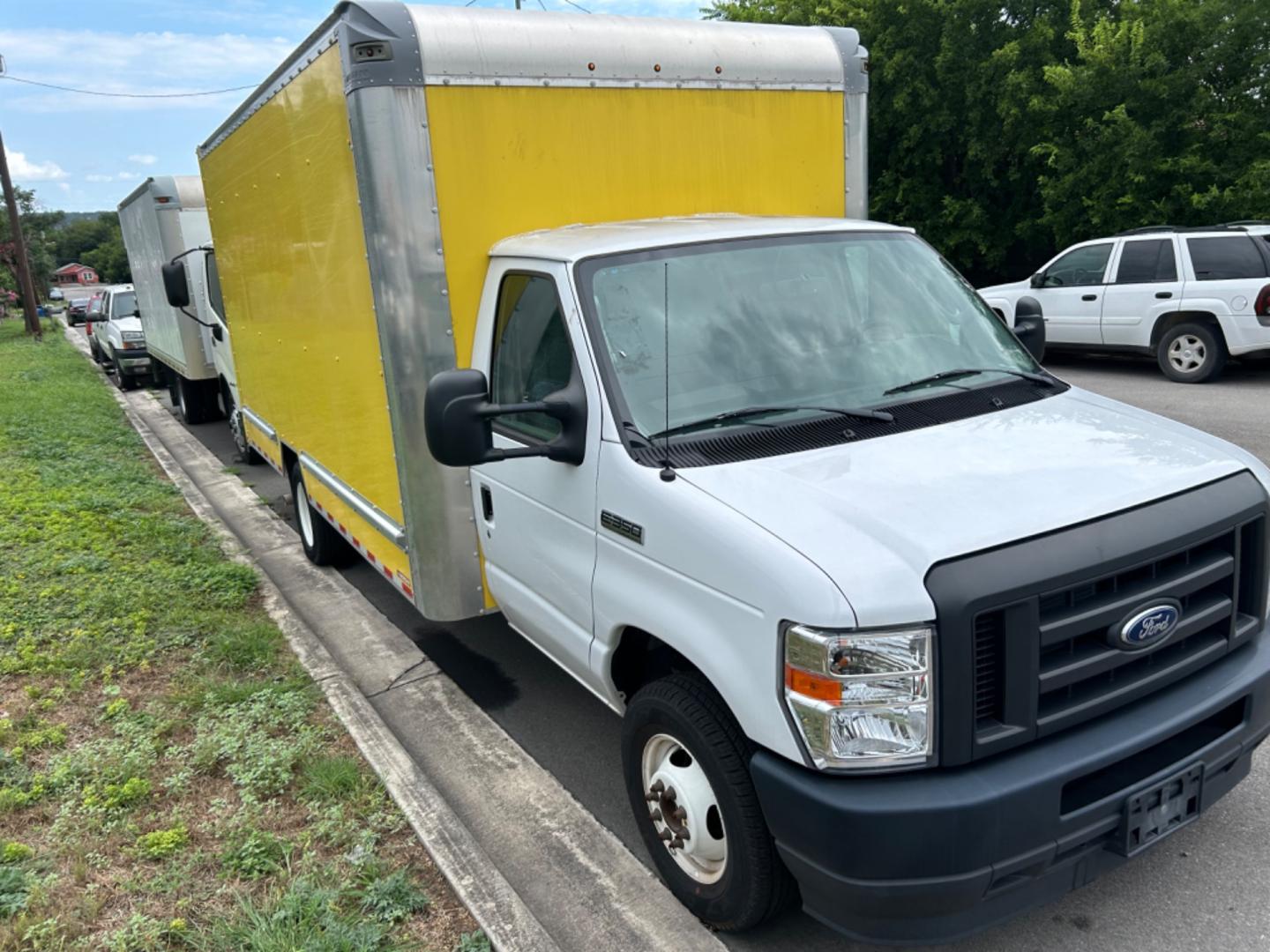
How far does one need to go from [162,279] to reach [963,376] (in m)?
10.7

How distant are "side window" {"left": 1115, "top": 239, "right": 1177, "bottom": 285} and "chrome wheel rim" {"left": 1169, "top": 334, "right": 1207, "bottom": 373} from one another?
2.55 ft

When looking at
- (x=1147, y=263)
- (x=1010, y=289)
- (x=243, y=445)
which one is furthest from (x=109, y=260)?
(x=1147, y=263)

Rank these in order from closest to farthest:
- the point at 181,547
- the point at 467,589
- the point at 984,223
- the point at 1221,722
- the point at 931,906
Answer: the point at 931,906, the point at 1221,722, the point at 467,589, the point at 181,547, the point at 984,223

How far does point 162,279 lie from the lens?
37.4ft

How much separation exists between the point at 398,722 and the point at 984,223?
17.0 m

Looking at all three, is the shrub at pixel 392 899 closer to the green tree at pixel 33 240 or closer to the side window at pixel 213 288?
the side window at pixel 213 288

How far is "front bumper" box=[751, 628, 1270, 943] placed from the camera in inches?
89.3

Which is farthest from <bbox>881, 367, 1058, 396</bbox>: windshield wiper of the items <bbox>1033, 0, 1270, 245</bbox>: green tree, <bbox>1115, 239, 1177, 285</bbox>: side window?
<bbox>1033, 0, 1270, 245</bbox>: green tree

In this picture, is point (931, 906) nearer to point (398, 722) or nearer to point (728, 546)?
point (728, 546)

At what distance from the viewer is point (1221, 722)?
2.74 m

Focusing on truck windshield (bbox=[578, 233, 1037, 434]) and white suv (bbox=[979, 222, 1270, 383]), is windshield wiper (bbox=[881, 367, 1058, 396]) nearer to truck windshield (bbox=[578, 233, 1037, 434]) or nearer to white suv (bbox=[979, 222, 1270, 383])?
truck windshield (bbox=[578, 233, 1037, 434])

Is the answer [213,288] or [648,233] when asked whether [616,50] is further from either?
[213,288]

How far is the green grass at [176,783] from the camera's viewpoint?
3.00 meters

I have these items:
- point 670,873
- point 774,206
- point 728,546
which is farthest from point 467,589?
point 774,206
